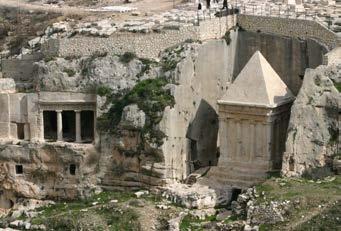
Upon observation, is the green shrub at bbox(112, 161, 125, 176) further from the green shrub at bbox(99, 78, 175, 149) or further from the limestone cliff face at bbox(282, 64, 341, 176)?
the limestone cliff face at bbox(282, 64, 341, 176)

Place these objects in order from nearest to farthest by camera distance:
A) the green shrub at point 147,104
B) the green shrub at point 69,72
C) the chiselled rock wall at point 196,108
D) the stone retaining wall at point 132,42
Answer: the green shrub at point 147,104, the chiselled rock wall at point 196,108, the green shrub at point 69,72, the stone retaining wall at point 132,42

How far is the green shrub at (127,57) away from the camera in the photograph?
180 ft

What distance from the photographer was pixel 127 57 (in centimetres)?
5491

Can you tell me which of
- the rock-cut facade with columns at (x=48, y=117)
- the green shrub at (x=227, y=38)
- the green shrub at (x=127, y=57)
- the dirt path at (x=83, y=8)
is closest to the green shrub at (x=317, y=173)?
the green shrub at (x=127, y=57)

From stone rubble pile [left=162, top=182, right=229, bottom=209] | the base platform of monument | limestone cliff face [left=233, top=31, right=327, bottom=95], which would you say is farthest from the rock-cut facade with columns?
limestone cliff face [left=233, top=31, right=327, bottom=95]

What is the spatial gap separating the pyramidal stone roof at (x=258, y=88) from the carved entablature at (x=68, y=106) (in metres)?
6.05

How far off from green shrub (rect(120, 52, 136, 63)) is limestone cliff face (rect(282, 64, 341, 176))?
311 inches

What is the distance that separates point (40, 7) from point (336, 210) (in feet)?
92.2

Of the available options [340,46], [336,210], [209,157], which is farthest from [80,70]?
[336,210]

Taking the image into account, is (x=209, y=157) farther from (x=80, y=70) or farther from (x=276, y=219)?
(x=276, y=219)

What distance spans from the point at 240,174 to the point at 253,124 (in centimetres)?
208

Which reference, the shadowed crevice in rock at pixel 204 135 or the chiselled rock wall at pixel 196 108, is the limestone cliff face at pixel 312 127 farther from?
the shadowed crevice in rock at pixel 204 135

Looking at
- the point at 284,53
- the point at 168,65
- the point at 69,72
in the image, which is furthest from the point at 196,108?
the point at 69,72

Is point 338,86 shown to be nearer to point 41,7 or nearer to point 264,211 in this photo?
point 264,211
